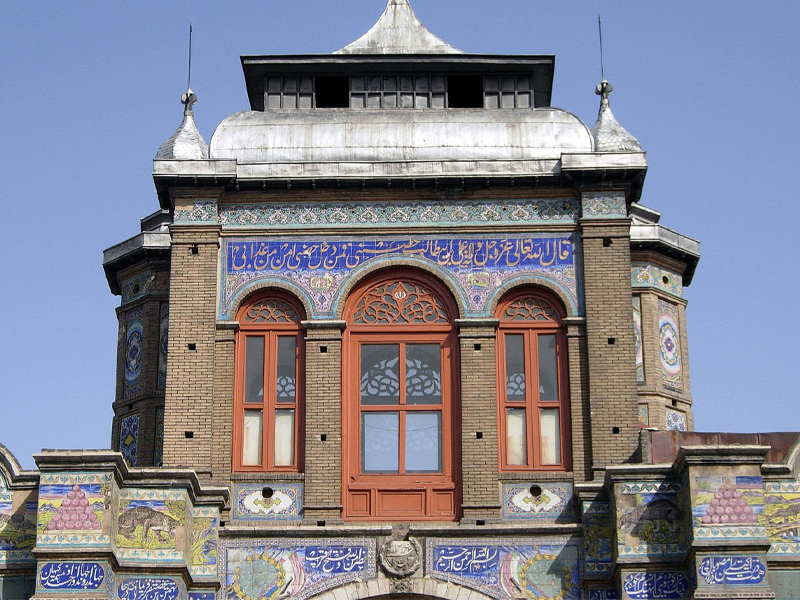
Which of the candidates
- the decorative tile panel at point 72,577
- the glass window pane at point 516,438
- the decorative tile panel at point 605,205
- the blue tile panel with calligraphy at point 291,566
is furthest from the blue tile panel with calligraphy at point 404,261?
the decorative tile panel at point 72,577

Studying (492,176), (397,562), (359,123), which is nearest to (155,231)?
(359,123)

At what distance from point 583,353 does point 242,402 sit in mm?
6245

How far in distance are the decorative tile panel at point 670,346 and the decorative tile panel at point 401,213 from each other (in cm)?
606

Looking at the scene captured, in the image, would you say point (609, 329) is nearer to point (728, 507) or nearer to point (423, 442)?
point (423, 442)

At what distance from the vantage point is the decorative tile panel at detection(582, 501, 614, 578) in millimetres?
29312

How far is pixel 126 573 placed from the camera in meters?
28.8

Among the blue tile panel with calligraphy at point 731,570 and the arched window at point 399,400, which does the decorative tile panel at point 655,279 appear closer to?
the arched window at point 399,400

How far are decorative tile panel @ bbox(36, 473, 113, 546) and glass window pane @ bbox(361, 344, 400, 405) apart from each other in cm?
532

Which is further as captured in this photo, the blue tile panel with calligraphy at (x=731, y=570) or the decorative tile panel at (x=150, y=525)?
the decorative tile panel at (x=150, y=525)

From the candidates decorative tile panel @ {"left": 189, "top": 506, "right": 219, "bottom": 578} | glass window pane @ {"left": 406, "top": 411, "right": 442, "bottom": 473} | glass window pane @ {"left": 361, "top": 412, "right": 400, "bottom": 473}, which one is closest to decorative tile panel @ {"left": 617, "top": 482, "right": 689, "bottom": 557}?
glass window pane @ {"left": 406, "top": 411, "right": 442, "bottom": 473}

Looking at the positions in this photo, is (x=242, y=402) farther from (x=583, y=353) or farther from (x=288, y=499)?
(x=583, y=353)

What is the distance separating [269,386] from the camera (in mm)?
31734

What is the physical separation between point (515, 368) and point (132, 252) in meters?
Answer: 10.6

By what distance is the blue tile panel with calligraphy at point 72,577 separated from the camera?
28000 millimetres
